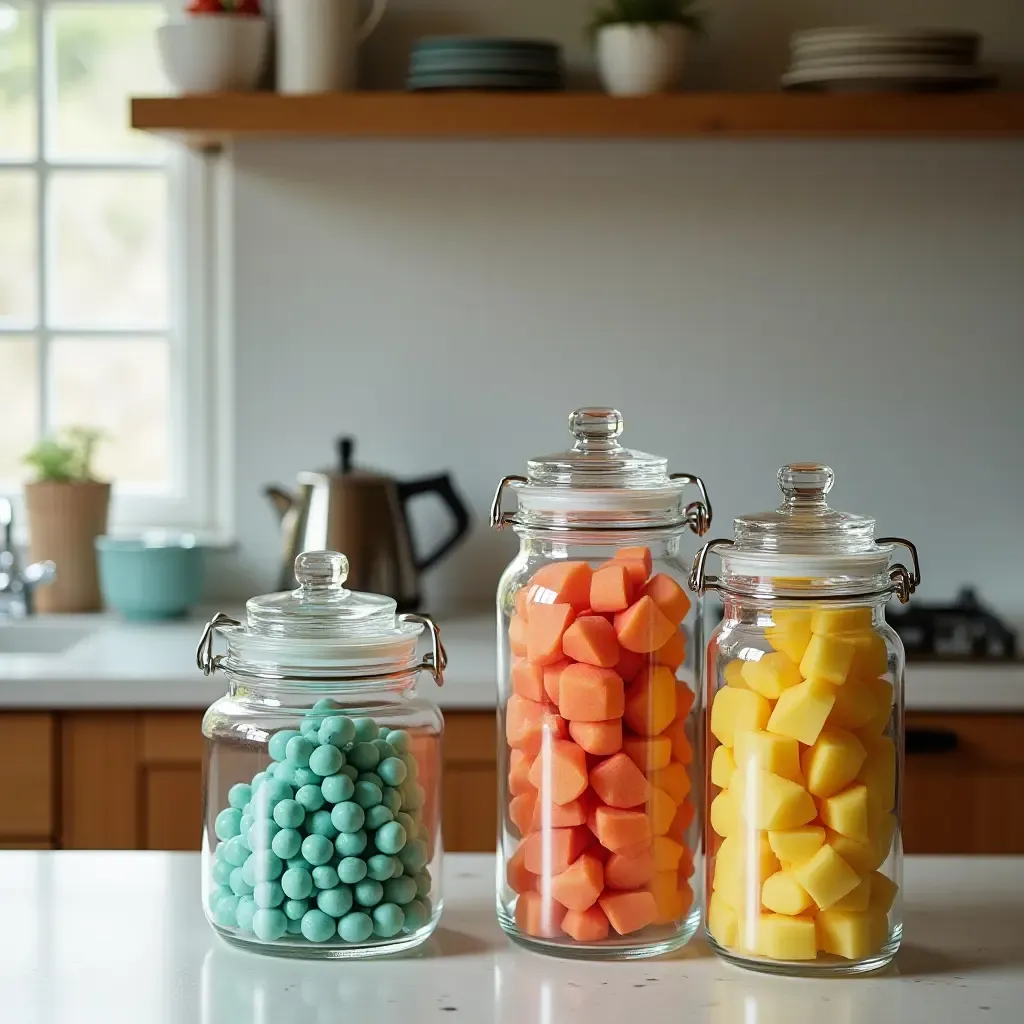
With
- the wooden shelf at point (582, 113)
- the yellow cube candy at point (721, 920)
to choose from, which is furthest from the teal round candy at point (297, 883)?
the wooden shelf at point (582, 113)

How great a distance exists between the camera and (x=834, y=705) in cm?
85

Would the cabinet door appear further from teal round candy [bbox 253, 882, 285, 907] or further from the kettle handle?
teal round candy [bbox 253, 882, 285, 907]

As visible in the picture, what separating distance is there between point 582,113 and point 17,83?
1106 millimetres

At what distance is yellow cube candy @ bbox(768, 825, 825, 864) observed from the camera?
0.85 meters

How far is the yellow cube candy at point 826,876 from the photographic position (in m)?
0.85

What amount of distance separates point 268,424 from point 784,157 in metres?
1.02

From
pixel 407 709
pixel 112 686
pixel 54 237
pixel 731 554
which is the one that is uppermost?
pixel 54 237

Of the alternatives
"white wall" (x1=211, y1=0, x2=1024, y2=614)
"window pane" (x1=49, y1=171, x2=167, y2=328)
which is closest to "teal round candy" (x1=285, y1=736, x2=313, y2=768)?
"white wall" (x1=211, y1=0, x2=1024, y2=614)

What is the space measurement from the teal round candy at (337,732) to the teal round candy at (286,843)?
0.06 m

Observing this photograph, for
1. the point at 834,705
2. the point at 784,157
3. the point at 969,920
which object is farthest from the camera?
the point at 784,157

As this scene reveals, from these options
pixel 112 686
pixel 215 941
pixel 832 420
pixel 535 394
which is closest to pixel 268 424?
pixel 535 394

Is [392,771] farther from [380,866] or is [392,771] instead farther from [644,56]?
[644,56]

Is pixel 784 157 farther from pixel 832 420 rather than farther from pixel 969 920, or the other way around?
pixel 969 920

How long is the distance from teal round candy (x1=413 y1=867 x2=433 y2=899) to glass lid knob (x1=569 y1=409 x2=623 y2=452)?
0.28 m
